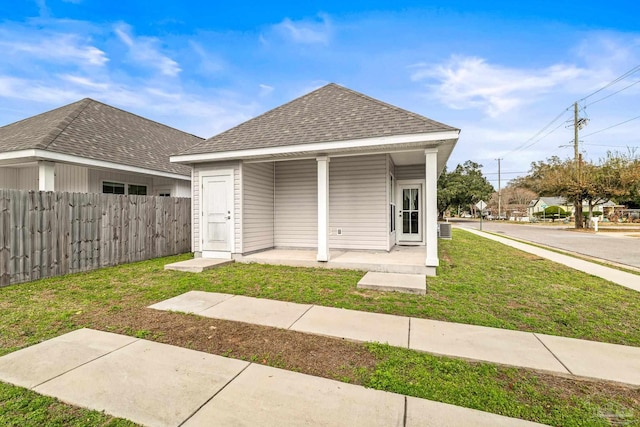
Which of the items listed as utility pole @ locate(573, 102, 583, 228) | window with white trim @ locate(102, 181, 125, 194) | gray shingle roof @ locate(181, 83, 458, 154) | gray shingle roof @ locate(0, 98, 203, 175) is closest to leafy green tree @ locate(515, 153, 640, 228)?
utility pole @ locate(573, 102, 583, 228)

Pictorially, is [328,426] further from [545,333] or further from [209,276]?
[209,276]

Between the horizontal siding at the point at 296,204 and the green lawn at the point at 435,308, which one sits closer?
the green lawn at the point at 435,308

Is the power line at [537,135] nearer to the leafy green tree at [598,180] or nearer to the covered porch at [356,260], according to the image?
the leafy green tree at [598,180]

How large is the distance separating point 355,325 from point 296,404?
156 centimetres

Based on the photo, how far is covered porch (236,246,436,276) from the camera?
244 inches

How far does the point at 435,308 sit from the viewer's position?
13.6 feet

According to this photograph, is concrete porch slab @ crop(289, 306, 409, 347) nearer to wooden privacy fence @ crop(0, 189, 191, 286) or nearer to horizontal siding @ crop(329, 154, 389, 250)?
horizontal siding @ crop(329, 154, 389, 250)

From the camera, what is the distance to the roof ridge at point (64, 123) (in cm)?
763

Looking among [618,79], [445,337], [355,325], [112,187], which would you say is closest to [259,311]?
[355,325]

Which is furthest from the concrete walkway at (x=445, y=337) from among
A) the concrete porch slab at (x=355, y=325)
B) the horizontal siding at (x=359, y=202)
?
the horizontal siding at (x=359, y=202)

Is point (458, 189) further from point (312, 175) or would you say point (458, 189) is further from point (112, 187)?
point (112, 187)

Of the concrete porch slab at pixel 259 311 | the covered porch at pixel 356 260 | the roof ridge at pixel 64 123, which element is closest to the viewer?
the concrete porch slab at pixel 259 311

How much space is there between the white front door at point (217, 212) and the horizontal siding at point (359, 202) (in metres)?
2.84

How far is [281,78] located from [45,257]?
1219 centimetres
